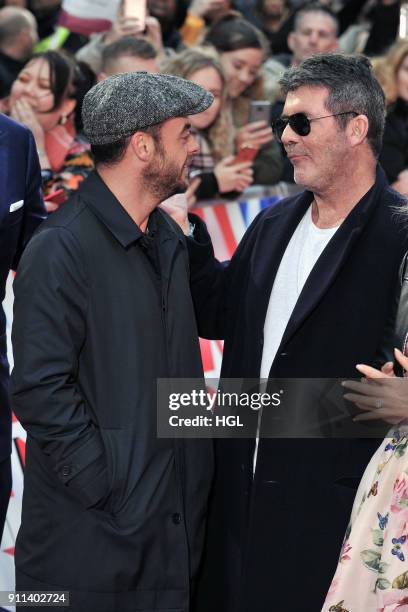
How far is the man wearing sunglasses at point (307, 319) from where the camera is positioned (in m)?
3.32

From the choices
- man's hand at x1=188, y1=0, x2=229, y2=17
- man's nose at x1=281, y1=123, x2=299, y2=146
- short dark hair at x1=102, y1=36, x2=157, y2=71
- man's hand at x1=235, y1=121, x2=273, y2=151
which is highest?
man's hand at x1=188, y1=0, x2=229, y2=17

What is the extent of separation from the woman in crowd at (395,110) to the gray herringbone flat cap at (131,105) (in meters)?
3.22

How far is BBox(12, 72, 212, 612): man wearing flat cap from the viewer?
9.38 feet

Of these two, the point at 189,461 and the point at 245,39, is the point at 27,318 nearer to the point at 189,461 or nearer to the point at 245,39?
the point at 189,461

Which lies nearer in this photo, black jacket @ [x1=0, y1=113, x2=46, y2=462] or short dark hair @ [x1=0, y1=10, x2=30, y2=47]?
black jacket @ [x1=0, y1=113, x2=46, y2=462]

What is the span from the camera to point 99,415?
2943 mm

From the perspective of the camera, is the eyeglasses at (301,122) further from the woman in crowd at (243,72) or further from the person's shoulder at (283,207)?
the woman in crowd at (243,72)

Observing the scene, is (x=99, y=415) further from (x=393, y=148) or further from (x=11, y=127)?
(x=393, y=148)

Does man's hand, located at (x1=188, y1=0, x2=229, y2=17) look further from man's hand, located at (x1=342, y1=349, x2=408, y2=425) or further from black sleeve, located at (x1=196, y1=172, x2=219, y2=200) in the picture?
man's hand, located at (x1=342, y1=349, x2=408, y2=425)

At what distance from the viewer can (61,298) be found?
2.86m

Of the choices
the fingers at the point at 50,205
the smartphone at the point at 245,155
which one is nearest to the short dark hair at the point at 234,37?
the smartphone at the point at 245,155

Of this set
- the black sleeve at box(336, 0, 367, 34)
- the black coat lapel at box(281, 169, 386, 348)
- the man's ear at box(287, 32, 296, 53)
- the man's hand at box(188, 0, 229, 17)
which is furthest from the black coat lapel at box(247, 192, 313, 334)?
the black sleeve at box(336, 0, 367, 34)

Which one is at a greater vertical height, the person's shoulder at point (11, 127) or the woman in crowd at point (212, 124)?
the person's shoulder at point (11, 127)

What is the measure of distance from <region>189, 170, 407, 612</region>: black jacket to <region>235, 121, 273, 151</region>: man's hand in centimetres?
229
